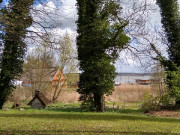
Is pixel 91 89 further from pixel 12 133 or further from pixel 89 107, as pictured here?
pixel 12 133

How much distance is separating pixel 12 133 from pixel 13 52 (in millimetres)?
10669

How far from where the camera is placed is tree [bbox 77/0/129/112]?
501 inches

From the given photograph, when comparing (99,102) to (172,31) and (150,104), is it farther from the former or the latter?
(172,31)

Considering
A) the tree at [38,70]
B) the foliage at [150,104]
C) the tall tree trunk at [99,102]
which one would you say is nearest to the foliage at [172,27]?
the foliage at [150,104]

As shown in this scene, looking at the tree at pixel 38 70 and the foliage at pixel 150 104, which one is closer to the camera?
the foliage at pixel 150 104

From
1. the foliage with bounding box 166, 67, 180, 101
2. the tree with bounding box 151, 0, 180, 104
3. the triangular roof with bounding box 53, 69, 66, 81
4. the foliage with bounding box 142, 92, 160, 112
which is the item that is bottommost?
the foliage with bounding box 142, 92, 160, 112

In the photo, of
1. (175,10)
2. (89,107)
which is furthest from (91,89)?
(175,10)

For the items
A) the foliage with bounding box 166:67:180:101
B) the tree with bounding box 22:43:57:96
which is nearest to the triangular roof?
the tree with bounding box 22:43:57:96

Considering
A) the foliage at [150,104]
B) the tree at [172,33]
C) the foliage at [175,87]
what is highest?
the tree at [172,33]

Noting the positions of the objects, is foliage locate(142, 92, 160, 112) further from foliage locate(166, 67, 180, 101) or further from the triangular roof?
the triangular roof

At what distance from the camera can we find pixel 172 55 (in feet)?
55.1

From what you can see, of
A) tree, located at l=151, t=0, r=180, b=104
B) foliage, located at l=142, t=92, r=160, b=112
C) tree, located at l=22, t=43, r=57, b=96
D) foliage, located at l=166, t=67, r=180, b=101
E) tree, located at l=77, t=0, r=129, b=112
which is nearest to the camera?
tree, located at l=77, t=0, r=129, b=112

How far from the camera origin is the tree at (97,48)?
1273 cm

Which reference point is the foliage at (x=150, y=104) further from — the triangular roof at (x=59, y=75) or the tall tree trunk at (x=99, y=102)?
the triangular roof at (x=59, y=75)
